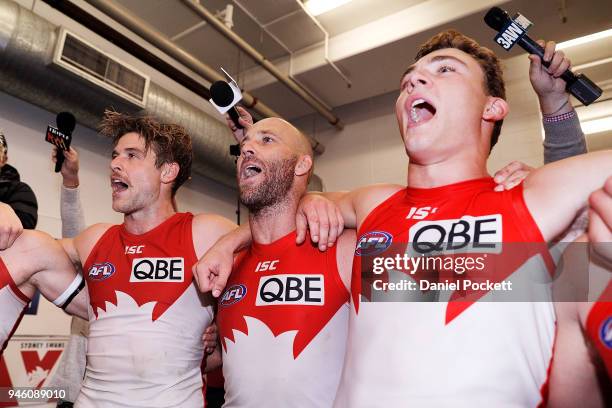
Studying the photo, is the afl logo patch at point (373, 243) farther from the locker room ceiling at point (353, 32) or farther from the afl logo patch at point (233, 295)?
the locker room ceiling at point (353, 32)

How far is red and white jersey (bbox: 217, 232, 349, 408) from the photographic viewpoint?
138 centimetres

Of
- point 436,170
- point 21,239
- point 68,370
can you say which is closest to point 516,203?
point 436,170

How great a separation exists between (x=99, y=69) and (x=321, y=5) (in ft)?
6.97

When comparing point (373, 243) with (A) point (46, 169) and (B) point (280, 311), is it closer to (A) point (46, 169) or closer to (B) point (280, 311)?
(B) point (280, 311)

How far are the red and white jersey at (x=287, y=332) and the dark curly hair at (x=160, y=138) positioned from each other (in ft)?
2.96

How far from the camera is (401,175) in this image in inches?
205

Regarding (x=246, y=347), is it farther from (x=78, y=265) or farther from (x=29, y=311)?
(x=29, y=311)

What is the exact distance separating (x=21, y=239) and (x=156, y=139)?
0.75m

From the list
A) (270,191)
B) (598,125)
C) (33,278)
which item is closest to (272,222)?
(270,191)

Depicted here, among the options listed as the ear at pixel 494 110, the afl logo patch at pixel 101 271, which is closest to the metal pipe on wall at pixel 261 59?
the afl logo patch at pixel 101 271

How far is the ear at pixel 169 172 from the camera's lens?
217 cm

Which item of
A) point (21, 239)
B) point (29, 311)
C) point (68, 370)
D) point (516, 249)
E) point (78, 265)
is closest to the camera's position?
point (516, 249)

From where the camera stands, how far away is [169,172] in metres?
2.19

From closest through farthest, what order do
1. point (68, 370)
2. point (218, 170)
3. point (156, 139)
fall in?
point (156, 139)
point (68, 370)
point (218, 170)
